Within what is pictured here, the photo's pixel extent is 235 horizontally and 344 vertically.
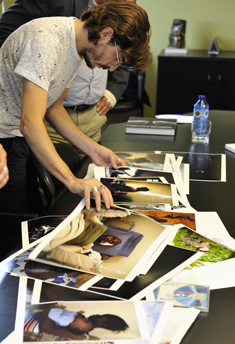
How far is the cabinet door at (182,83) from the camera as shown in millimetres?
4727

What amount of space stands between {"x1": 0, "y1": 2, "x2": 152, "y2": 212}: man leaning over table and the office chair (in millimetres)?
2690

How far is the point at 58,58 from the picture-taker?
5.15 ft

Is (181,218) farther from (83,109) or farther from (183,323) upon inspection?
(83,109)

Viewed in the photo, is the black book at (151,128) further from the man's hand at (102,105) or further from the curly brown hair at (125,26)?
the curly brown hair at (125,26)

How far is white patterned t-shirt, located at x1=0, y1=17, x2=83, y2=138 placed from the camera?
151cm

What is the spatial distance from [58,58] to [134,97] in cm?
309

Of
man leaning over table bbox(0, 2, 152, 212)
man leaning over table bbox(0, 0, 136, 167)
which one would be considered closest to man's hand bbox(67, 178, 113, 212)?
man leaning over table bbox(0, 2, 152, 212)

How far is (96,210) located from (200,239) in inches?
12.7

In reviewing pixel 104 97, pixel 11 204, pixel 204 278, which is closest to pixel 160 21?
pixel 104 97

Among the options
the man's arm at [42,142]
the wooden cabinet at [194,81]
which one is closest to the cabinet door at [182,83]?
the wooden cabinet at [194,81]

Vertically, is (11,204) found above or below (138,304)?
below

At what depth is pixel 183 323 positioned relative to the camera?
930 millimetres

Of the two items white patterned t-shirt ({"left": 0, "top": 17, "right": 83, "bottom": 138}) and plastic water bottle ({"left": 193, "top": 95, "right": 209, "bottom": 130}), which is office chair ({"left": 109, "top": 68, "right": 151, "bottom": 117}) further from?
white patterned t-shirt ({"left": 0, "top": 17, "right": 83, "bottom": 138})

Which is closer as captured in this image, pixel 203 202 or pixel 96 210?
pixel 96 210
